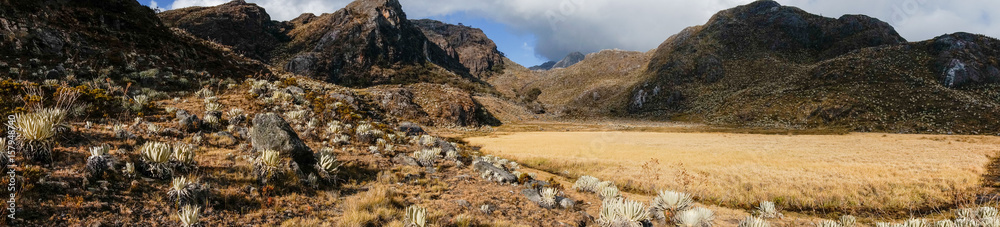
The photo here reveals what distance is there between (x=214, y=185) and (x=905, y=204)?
25.6 meters

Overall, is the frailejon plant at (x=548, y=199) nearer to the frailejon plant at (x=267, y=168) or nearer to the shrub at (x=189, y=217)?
the frailejon plant at (x=267, y=168)

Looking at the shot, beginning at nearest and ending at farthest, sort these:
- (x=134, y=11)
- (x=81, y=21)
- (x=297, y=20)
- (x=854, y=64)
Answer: (x=81, y=21)
(x=134, y=11)
(x=854, y=64)
(x=297, y=20)

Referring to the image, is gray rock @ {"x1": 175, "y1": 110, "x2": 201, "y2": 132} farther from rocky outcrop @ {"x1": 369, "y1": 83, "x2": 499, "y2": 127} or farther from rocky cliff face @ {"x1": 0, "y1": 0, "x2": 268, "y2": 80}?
rocky outcrop @ {"x1": 369, "y1": 83, "x2": 499, "y2": 127}

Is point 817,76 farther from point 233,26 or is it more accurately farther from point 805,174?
point 233,26

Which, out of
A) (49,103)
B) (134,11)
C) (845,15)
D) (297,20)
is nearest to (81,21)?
(134,11)

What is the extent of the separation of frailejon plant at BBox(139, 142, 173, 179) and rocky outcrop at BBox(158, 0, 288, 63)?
86.2 m

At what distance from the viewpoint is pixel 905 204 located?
47.9ft

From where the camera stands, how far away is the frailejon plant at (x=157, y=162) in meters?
7.85

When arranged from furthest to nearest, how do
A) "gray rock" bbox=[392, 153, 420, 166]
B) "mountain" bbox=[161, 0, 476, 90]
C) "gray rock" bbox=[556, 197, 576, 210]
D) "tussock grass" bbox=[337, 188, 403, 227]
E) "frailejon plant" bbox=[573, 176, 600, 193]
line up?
"mountain" bbox=[161, 0, 476, 90]
"gray rock" bbox=[392, 153, 420, 166]
"frailejon plant" bbox=[573, 176, 600, 193]
"gray rock" bbox=[556, 197, 576, 210]
"tussock grass" bbox=[337, 188, 403, 227]

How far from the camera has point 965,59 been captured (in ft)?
216

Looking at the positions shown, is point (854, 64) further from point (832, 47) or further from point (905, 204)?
point (905, 204)

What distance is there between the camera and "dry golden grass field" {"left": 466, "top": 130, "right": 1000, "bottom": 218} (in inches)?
603

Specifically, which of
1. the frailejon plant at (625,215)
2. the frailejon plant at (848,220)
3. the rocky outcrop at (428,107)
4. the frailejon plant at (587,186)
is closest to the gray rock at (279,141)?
the frailejon plant at (625,215)

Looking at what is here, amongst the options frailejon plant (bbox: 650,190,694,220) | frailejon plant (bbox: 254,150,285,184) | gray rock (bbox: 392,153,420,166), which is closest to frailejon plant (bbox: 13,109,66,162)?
frailejon plant (bbox: 254,150,285,184)
